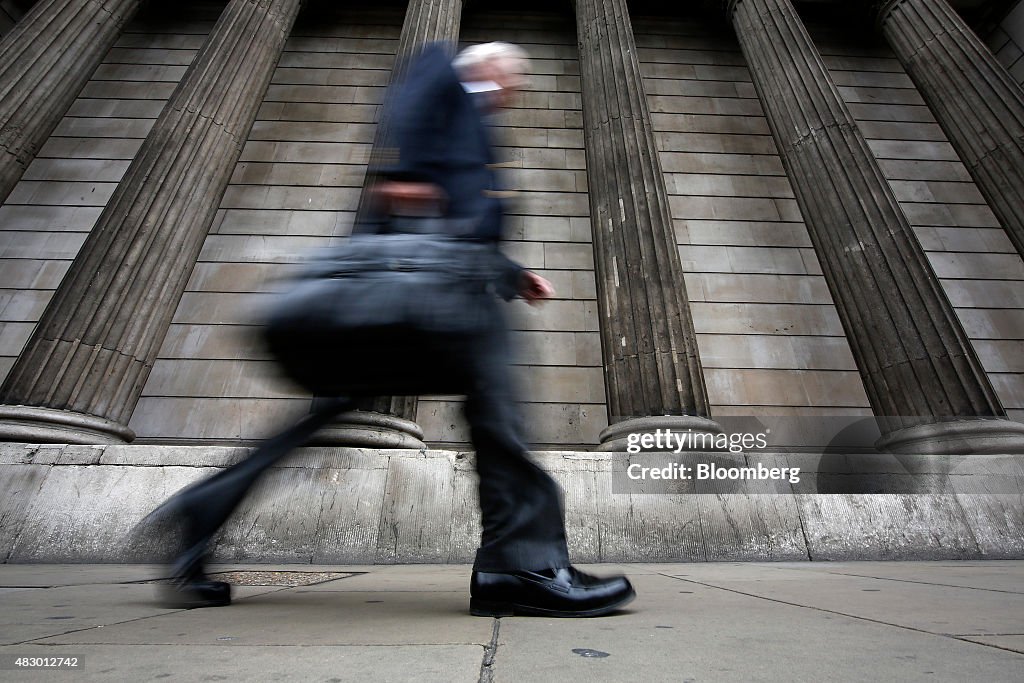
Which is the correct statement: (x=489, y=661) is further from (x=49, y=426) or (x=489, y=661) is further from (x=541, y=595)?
(x=49, y=426)

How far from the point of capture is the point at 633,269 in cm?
555

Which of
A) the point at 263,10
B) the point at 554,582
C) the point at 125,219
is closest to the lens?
the point at 554,582

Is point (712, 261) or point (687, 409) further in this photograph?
point (712, 261)

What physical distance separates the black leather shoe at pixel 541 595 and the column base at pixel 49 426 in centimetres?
458

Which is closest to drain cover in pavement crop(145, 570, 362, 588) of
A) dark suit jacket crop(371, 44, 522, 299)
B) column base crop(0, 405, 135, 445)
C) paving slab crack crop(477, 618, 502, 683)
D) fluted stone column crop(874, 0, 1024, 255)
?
paving slab crack crop(477, 618, 502, 683)

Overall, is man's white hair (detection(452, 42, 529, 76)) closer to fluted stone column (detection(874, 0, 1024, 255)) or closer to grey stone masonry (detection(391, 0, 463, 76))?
grey stone masonry (detection(391, 0, 463, 76))

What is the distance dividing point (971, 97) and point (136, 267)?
417 inches

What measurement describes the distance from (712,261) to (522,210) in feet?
10.1

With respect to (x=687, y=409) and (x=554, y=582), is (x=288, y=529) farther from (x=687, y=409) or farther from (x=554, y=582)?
(x=687, y=409)

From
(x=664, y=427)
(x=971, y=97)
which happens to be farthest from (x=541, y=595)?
(x=971, y=97)

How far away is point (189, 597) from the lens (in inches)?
60.0

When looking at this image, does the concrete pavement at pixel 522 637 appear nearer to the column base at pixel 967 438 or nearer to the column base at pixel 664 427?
the column base at pixel 664 427

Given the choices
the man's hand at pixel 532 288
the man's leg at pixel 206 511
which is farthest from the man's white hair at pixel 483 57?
the man's leg at pixel 206 511

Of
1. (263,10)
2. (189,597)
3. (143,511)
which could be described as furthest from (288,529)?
(263,10)
